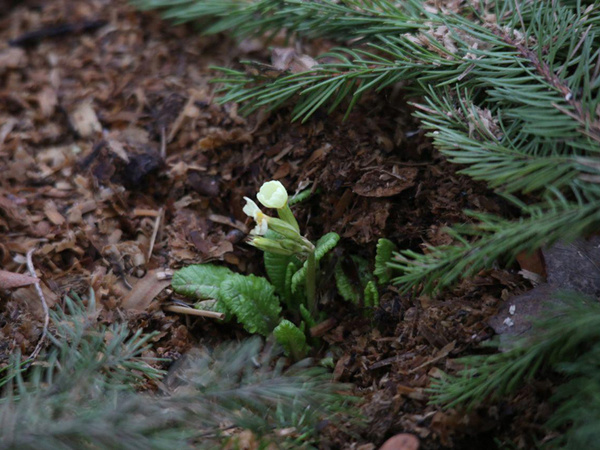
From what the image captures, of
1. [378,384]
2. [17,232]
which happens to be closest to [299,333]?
[378,384]

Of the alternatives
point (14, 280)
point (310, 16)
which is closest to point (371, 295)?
point (310, 16)

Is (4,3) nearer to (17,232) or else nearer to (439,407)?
(17,232)

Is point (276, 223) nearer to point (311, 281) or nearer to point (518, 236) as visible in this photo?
point (311, 281)

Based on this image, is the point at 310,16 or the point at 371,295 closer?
the point at 371,295

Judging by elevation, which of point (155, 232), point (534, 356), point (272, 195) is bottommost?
point (155, 232)

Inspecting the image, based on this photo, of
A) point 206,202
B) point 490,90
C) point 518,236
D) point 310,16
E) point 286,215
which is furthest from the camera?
point 206,202

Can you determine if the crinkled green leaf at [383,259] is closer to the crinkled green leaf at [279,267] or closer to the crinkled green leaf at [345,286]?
the crinkled green leaf at [345,286]
